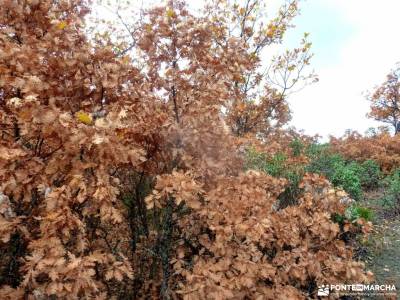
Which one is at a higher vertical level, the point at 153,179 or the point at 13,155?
the point at 153,179

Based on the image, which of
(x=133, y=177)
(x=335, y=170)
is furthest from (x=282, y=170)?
(x=133, y=177)

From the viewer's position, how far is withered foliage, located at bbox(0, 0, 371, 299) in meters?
2.77

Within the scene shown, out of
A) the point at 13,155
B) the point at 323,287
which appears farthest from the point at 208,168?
the point at 323,287

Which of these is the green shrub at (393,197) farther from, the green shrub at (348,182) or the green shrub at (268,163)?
the green shrub at (268,163)

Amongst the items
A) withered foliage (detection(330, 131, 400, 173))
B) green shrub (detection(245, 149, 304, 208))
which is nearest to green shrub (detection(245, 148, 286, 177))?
green shrub (detection(245, 149, 304, 208))

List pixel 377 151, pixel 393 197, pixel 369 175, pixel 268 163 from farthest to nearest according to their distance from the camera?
1. pixel 377 151
2. pixel 369 175
3. pixel 393 197
4. pixel 268 163

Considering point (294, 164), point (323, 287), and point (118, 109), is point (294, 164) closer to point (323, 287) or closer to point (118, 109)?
point (323, 287)

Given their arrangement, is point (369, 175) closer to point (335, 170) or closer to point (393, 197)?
point (335, 170)

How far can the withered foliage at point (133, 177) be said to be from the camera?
277cm

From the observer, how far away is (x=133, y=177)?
4.43 meters

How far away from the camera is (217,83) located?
12.8 ft

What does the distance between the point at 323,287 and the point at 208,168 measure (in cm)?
216

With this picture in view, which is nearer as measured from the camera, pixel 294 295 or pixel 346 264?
pixel 294 295

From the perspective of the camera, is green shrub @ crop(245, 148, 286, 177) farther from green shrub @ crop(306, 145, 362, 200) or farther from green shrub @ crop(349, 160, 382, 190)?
green shrub @ crop(349, 160, 382, 190)
